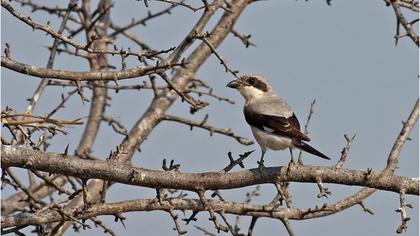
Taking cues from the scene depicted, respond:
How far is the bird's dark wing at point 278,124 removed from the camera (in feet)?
22.0

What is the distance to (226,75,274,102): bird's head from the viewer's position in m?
8.16

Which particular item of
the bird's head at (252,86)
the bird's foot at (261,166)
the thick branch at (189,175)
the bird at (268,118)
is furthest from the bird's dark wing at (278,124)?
the thick branch at (189,175)

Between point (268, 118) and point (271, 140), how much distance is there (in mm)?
283

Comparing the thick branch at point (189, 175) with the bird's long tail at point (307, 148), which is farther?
the bird's long tail at point (307, 148)

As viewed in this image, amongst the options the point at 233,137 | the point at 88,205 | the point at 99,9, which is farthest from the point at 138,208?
the point at 99,9

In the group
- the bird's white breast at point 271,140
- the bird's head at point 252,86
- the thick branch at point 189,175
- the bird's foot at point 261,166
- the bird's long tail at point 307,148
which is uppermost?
the bird's head at point 252,86

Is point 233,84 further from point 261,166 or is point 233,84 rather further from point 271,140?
point 261,166

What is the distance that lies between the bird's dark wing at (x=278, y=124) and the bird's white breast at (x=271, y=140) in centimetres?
3

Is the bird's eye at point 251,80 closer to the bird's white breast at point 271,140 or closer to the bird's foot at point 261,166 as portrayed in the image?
the bird's white breast at point 271,140

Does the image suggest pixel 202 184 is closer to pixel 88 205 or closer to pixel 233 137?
pixel 88 205

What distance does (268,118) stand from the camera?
7141 millimetres

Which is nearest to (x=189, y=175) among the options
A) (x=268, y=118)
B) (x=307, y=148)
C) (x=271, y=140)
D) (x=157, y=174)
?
(x=157, y=174)

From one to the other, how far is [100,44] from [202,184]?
16.4 ft

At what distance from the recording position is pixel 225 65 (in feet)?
19.8
